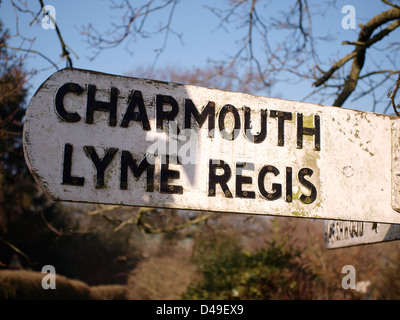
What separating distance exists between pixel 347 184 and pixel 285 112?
0.38 metres

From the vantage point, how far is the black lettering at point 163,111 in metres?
1.58

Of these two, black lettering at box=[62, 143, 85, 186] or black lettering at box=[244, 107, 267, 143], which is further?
black lettering at box=[244, 107, 267, 143]

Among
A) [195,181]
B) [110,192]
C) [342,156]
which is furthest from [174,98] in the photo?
[342,156]

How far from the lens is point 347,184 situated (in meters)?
1.71

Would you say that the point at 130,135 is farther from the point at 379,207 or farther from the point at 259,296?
the point at 259,296

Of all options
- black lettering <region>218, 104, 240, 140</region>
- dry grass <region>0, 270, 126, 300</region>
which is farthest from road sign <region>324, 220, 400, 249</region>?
dry grass <region>0, 270, 126, 300</region>

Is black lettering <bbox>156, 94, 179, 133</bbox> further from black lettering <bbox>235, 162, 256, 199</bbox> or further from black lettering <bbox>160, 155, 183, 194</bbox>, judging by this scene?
black lettering <bbox>235, 162, 256, 199</bbox>

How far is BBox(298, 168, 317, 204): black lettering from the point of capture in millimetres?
1660

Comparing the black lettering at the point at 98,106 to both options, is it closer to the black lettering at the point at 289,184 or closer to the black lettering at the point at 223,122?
the black lettering at the point at 223,122

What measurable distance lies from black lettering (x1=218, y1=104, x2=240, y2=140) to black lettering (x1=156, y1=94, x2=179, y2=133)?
0.59ft

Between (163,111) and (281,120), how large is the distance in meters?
0.49

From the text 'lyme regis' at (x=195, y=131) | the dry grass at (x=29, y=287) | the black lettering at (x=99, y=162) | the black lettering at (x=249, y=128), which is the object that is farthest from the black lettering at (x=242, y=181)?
the dry grass at (x=29, y=287)

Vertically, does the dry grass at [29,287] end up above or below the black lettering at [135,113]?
below

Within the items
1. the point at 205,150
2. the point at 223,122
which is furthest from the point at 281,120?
the point at 205,150
